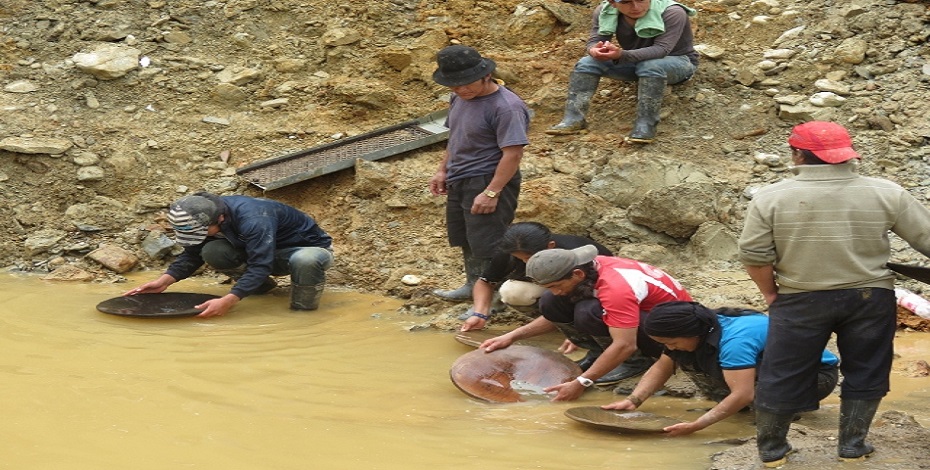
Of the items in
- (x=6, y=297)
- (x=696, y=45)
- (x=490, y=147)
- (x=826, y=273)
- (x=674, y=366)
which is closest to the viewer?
(x=826, y=273)

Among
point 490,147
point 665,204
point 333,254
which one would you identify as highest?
point 490,147

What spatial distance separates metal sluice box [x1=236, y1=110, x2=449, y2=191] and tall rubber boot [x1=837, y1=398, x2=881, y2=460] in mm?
5022

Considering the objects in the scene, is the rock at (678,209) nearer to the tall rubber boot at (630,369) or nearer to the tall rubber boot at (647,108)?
the tall rubber boot at (647,108)

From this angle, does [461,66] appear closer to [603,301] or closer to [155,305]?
[603,301]

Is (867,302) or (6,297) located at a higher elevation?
(867,302)

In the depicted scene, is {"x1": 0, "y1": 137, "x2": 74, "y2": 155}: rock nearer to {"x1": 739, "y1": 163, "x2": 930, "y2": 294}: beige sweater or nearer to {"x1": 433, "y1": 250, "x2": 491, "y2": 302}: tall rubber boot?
{"x1": 433, "y1": 250, "x2": 491, "y2": 302}: tall rubber boot

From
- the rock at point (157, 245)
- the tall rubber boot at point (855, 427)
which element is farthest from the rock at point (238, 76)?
the tall rubber boot at point (855, 427)

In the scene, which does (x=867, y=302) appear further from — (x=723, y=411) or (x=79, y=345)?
(x=79, y=345)

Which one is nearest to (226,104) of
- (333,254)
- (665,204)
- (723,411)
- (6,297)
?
(333,254)

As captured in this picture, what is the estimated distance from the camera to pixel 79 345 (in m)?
6.12

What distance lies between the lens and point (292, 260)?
717 centimetres

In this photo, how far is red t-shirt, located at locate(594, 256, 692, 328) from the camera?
4.99 metres

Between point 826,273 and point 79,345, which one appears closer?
point 826,273

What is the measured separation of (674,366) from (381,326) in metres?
2.43
